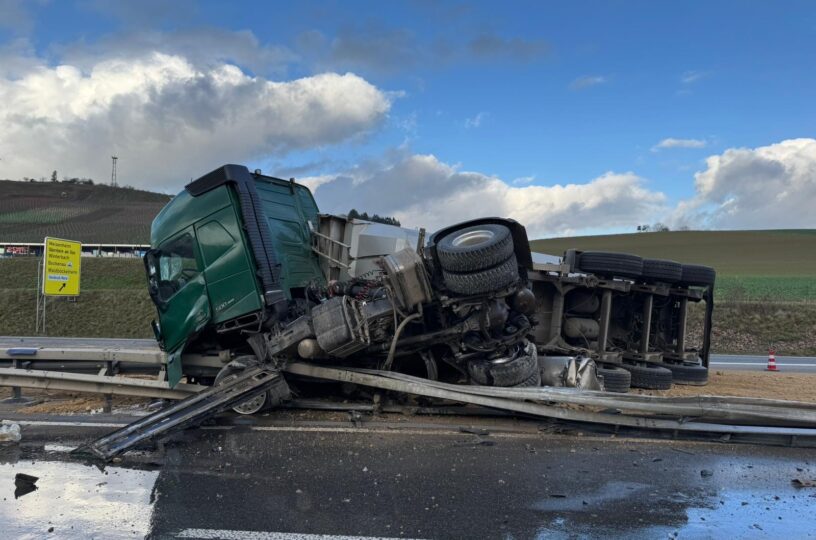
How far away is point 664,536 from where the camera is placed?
3.26m

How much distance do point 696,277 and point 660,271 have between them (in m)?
0.64

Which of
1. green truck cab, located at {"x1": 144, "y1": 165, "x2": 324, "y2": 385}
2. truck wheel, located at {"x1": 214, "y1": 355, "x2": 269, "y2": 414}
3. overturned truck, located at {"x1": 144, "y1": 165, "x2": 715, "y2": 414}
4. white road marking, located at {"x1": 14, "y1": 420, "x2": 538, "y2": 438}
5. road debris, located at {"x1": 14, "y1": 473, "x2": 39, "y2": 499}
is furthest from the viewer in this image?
green truck cab, located at {"x1": 144, "y1": 165, "x2": 324, "y2": 385}

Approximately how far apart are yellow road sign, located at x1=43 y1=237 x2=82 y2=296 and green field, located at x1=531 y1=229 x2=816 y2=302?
2204cm

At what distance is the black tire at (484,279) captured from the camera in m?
5.13

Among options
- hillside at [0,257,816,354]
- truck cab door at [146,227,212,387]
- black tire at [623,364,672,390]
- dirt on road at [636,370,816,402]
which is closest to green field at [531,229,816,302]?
hillside at [0,257,816,354]

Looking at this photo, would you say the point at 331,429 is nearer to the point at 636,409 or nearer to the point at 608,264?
the point at 636,409

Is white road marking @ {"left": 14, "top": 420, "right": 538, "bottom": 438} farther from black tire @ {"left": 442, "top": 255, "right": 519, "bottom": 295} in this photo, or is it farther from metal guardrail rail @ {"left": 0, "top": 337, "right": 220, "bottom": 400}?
black tire @ {"left": 442, "top": 255, "right": 519, "bottom": 295}

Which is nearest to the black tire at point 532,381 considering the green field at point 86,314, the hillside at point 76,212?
the green field at point 86,314

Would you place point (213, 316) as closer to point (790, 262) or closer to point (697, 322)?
point (697, 322)

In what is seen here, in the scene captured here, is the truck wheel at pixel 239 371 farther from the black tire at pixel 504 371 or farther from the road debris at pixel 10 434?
A: the black tire at pixel 504 371

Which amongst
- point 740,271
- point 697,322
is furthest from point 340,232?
point 740,271

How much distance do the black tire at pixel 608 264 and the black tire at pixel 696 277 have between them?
0.89 m

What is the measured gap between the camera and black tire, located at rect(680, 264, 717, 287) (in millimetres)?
7766

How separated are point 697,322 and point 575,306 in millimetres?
12543
